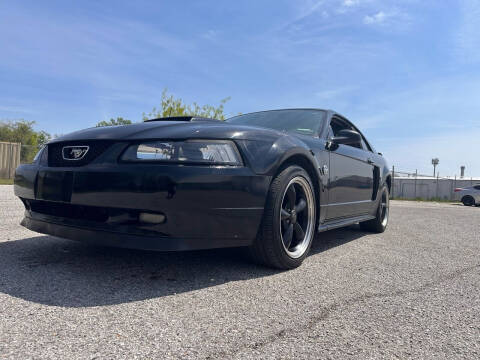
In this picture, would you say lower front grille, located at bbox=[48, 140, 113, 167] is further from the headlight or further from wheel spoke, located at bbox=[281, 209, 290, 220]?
wheel spoke, located at bbox=[281, 209, 290, 220]

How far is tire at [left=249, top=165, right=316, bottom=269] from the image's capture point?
2361 mm

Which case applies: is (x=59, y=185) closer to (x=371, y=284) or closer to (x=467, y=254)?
(x=371, y=284)

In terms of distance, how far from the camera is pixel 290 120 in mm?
3541

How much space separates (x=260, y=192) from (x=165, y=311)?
0.93 m

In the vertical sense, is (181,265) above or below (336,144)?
below

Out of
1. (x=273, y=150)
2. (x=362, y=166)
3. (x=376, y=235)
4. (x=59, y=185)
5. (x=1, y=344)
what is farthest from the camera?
(x=376, y=235)

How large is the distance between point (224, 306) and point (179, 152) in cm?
87

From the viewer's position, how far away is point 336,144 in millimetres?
3410

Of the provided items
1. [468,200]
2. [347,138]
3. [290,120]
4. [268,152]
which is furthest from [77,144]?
[468,200]

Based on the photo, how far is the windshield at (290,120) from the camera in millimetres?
3372

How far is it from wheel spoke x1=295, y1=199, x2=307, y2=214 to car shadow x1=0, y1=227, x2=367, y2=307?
0.53m

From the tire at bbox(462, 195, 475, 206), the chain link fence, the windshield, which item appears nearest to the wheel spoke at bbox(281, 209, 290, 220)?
the windshield

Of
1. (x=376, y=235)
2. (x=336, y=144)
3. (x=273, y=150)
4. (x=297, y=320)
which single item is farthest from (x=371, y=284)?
(x=376, y=235)

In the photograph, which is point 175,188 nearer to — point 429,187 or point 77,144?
point 77,144
